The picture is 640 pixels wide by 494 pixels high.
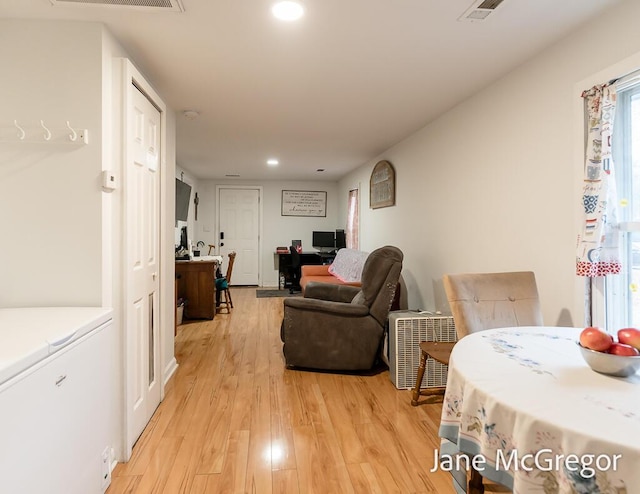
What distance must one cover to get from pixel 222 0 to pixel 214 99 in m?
1.26

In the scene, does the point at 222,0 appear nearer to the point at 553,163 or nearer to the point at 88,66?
the point at 88,66

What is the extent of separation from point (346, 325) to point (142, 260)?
1.59 meters

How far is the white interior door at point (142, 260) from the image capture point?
1.85m

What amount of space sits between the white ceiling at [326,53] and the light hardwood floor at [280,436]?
2192mm

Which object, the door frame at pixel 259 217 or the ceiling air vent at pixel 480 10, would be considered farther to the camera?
the door frame at pixel 259 217

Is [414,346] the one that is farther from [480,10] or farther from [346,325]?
[480,10]

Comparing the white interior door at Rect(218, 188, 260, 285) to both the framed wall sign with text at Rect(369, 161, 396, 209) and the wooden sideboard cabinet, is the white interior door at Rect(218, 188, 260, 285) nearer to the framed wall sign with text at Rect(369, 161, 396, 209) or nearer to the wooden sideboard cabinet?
the wooden sideboard cabinet

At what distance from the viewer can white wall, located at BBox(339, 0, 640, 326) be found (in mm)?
1812

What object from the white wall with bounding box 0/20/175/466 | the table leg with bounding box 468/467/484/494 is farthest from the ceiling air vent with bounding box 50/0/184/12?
the table leg with bounding box 468/467/484/494

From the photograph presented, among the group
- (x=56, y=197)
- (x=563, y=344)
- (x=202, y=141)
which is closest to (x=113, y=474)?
(x=56, y=197)

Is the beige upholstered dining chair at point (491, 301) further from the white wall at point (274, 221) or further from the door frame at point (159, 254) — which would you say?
the white wall at point (274, 221)

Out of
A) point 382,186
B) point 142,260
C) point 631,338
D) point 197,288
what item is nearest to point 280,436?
point 142,260

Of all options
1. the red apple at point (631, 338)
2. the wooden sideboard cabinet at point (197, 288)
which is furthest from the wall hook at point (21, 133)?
the wooden sideboard cabinet at point (197, 288)

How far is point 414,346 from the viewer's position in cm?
265
